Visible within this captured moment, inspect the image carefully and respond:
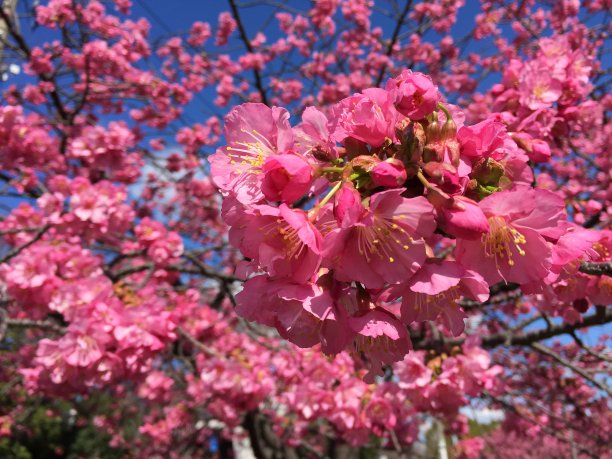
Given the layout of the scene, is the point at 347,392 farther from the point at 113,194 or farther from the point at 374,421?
the point at 113,194

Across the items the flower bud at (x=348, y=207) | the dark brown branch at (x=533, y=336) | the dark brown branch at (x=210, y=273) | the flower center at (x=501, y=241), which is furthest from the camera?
the dark brown branch at (x=210, y=273)

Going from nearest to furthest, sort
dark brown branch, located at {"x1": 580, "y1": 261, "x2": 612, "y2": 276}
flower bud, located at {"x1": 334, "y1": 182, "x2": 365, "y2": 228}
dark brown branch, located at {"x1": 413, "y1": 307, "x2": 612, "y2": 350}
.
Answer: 1. flower bud, located at {"x1": 334, "y1": 182, "x2": 365, "y2": 228}
2. dark brown branch, located at {"x1": 580, "y1": 261, "x2": 612, "y2": 276}
3. dark brown branch, located at {"x1": 413, "y1": 307, "x2": 612, "y2": 350}

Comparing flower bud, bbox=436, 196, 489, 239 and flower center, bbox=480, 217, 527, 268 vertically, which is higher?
flower bud, bbox=436, 196, 489, 239

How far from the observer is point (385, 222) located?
78 cm

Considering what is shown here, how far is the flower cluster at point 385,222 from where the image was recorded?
2.43ft

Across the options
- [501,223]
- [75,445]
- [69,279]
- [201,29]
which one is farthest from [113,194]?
[75,445]

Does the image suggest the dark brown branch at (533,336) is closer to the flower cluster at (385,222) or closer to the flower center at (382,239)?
the flower cluster at (385,222)

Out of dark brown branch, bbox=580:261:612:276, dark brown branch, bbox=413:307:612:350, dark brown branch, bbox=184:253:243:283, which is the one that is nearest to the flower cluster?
dark brown branch, bbox=580:261:612:276

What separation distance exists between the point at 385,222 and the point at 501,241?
247 millimetres

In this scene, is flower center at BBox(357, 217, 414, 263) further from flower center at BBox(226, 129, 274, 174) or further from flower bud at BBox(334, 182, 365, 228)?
flower center at BBox(226, 129, 274, 174)

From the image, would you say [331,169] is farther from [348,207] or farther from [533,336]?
[533,336]

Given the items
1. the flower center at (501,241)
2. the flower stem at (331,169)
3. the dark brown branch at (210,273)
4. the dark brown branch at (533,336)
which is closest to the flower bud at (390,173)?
the flower stem at (331,169)

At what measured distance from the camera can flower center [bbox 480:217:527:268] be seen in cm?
81

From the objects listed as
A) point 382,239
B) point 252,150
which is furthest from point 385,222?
point 252,150
